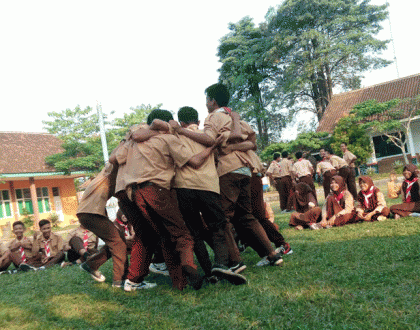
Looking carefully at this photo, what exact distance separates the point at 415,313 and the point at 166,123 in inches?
105

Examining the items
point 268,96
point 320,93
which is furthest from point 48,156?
point 320,93

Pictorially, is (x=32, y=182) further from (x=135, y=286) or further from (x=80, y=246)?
(x=135, y=286)

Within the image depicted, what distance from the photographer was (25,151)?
23.7 meters

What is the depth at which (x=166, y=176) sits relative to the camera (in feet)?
13.0

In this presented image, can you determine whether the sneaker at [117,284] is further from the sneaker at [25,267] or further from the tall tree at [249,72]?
the tall tree at [249,72]

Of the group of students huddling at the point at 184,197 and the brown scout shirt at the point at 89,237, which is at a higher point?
the group of students huddling at the point at 184,197

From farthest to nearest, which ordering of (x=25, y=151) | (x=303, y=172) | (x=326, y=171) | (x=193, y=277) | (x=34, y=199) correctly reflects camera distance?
1. (x=25, y=151)
2. (x=34, y=199)
3. (x=303, y=172)
4. (x=326, y=171)
5. (x=193, y=277)

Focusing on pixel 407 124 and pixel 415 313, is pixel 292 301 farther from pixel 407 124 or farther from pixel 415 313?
pixel 407 124

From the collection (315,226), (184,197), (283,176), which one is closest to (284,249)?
(184,197)

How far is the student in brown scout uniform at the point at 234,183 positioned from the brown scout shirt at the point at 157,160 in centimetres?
25

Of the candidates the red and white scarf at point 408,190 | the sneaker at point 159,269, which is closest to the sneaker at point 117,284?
the sneaker at point 159,269

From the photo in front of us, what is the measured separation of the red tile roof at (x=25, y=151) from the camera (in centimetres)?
2156

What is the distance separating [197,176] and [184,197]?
24cm

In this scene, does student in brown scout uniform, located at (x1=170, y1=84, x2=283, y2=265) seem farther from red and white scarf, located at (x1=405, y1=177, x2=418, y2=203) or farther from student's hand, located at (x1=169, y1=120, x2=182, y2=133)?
red and white scarf, located at (x1=405, y1=177, x2=418, y2=203)
